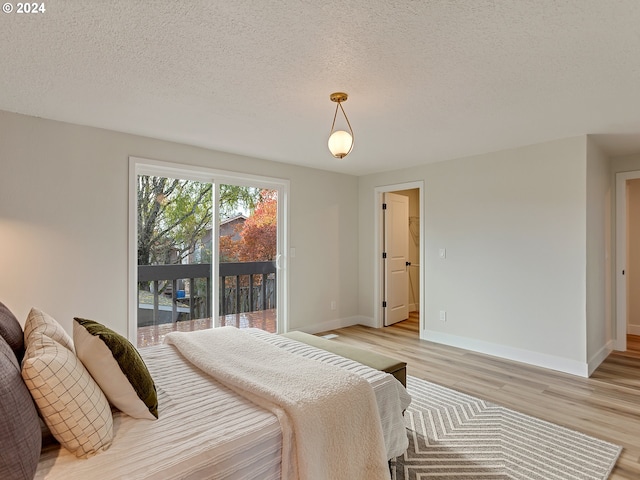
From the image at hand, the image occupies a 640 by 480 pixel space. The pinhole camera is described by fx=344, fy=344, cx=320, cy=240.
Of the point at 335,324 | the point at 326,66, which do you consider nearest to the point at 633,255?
the point at 335,324

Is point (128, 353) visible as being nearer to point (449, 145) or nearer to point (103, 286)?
point (103, 286)

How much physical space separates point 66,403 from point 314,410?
918mm

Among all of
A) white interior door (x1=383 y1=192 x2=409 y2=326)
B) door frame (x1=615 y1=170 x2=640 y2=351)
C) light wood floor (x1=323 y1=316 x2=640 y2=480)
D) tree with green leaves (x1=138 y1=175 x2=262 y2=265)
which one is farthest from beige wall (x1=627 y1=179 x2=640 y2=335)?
tree with green leaves (x1=138 y1=175 x2=262 y2=265)

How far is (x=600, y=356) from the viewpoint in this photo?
3.76 meters

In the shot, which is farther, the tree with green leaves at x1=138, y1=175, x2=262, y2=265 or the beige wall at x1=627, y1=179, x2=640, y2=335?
the beige wall at x1=627, y1=179, x2=640, y2=335

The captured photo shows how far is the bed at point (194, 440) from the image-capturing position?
1.15 meters

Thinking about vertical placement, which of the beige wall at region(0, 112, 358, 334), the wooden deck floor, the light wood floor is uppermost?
the beige wall at region(0, 112, 358, 334)

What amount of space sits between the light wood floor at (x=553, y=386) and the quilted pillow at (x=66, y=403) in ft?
8.61

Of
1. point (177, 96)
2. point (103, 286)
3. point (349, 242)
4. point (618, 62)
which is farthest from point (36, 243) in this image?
point (618, 62)

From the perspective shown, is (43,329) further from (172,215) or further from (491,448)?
(491,448)

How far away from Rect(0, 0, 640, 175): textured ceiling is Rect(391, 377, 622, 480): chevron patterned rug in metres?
2.33

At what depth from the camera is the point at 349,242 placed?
5.42m

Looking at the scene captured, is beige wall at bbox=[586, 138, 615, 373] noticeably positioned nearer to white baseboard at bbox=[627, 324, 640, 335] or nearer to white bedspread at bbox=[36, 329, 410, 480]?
white baseboard at bbox=[627, 324, 640, 335]

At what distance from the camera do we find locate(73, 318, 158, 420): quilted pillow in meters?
1.42
